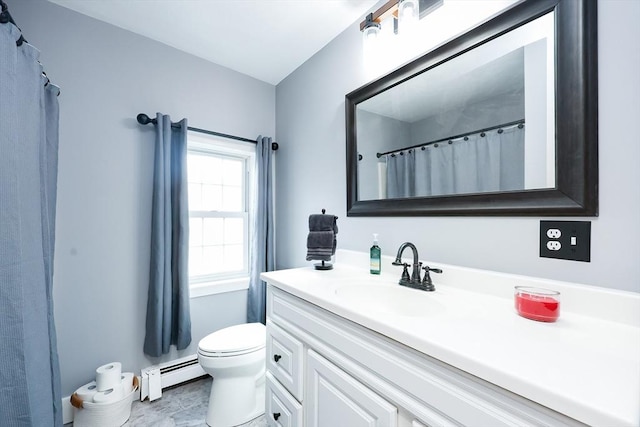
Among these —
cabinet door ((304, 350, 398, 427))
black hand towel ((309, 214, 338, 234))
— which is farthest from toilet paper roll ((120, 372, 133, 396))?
black hand towel ((309, 214, 338, 234))

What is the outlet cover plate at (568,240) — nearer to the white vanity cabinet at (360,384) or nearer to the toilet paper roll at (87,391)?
the white vanity cabinet at (360,384)

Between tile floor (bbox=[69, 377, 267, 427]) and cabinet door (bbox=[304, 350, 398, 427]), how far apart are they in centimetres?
77

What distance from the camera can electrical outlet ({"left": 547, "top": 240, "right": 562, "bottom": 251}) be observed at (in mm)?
835

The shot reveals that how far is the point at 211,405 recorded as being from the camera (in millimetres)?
1460

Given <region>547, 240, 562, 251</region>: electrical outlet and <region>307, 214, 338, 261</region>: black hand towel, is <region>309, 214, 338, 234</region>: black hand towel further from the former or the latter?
<region>547, 240, 562, 251</region>: electrical outlet

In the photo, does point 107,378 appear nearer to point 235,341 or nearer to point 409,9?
point 235,341

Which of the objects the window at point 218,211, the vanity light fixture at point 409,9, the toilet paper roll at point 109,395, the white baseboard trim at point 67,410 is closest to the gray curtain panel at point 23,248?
the toilet paper roll at point 109,395

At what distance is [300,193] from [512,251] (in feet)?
4.76

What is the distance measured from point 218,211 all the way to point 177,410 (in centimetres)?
137

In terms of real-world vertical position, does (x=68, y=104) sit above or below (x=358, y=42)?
below

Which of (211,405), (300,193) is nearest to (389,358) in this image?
(211,405)

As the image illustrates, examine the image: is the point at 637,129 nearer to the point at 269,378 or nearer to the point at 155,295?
the point at 269,378

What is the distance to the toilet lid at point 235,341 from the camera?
1426 mm

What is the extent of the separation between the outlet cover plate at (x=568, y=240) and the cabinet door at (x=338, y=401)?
724 mm
